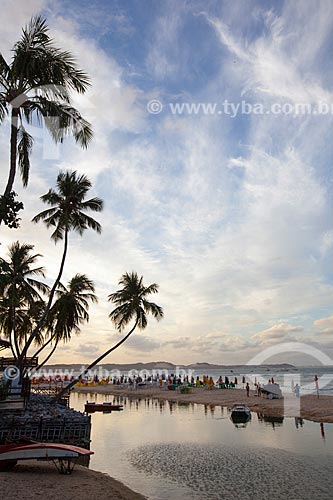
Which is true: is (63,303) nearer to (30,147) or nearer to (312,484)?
(30,147)

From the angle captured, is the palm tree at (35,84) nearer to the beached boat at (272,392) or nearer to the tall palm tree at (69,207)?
the tall palm tree at (69,207)

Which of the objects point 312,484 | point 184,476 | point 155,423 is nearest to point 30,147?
point 184,476

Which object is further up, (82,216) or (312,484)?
(82,216)

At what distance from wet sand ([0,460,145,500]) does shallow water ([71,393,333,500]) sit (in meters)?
1.16

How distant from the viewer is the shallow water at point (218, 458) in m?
15.1

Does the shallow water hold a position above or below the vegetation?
below

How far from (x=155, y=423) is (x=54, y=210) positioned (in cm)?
1894

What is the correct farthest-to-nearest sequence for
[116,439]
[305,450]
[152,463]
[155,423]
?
[155,423]
[116,439]
[305,450]
[152,463]

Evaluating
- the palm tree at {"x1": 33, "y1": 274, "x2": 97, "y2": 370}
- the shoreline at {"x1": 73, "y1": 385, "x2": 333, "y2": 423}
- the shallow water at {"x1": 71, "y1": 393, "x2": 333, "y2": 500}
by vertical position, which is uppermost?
the palm tree at {"x1": 33, "y1": 274, "x2": 97, "y2": 370}

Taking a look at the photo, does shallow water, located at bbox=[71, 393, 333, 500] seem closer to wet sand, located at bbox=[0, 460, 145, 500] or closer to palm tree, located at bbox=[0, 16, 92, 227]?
wet sand, located at bbox=[0, 460, 145, 500]

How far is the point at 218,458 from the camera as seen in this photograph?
66.7 ft

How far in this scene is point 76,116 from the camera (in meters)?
17.4

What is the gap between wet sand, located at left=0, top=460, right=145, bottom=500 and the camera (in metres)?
12.6

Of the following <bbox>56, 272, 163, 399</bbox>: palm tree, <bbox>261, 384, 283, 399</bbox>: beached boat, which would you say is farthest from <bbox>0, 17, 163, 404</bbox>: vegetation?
<bbox>261, 384, 283, 399</bbox>: beached boat
